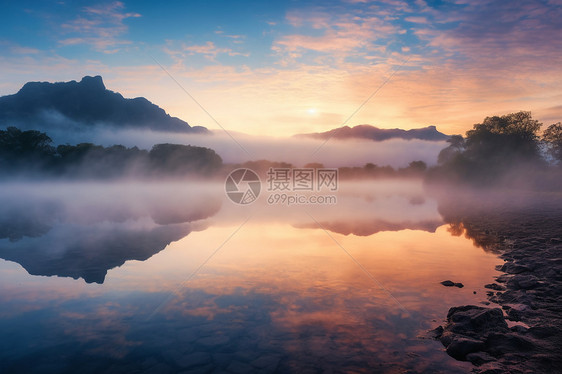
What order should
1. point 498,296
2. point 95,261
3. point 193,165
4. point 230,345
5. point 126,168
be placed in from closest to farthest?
point 230,345
point 498,296
point 95,261
point 126,168
point 193,165

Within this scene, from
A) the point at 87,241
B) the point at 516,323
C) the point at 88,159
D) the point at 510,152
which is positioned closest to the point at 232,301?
A: the point at 516,323

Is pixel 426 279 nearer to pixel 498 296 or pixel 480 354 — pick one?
pixel 498 296

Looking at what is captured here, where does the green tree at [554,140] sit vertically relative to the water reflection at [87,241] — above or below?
above

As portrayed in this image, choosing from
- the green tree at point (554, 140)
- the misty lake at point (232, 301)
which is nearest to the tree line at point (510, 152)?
the green tree at point (554, 140)

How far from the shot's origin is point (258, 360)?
8969 mm

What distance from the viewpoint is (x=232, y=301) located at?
13.1m

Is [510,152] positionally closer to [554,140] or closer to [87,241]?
[554,140]

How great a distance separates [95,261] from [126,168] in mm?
173078

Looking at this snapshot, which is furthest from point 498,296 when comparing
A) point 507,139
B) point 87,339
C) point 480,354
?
point 507,139

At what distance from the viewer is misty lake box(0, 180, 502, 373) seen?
29.7ft

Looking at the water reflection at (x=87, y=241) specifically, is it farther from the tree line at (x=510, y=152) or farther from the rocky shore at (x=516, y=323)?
the tree line at (x=510, y=152)

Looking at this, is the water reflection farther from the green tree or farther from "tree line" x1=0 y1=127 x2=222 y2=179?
"tree line" x1=0 y1=127 x2=222 y2=179

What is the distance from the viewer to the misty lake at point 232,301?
29.7 ft

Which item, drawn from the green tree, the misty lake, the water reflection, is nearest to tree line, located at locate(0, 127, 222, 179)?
the water reflection
